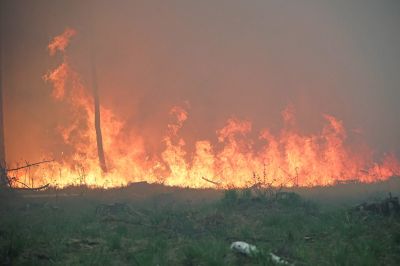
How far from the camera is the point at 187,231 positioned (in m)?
11.5

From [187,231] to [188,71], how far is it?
1034 inches

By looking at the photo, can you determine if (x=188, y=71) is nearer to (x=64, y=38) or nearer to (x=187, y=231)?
(x=64, y=38)

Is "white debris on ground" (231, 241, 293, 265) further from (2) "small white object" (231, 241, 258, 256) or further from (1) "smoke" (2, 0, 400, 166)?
(1) "smoke" (2, 0, 400, 166)

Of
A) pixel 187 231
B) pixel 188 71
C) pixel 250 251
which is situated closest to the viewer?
pixel 250 251

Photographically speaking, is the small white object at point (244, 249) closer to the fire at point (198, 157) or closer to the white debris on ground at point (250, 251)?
the white debris on ground at point (250, 251)

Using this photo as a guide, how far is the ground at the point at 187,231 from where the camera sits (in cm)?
856

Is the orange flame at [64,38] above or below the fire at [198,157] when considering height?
above

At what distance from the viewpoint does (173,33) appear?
3703cm

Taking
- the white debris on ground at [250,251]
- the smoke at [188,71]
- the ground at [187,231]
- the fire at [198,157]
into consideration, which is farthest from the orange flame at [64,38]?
the white debris on ground at [250,251]

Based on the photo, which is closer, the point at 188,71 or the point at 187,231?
the point at 187,231

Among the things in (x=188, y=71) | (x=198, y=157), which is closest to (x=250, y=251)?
(x=198, y=157)

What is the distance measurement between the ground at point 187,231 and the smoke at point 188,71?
55.2 ft

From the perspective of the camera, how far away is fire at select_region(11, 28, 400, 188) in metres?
26.5

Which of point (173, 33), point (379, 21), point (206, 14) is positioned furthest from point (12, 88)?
point (379, 21)
